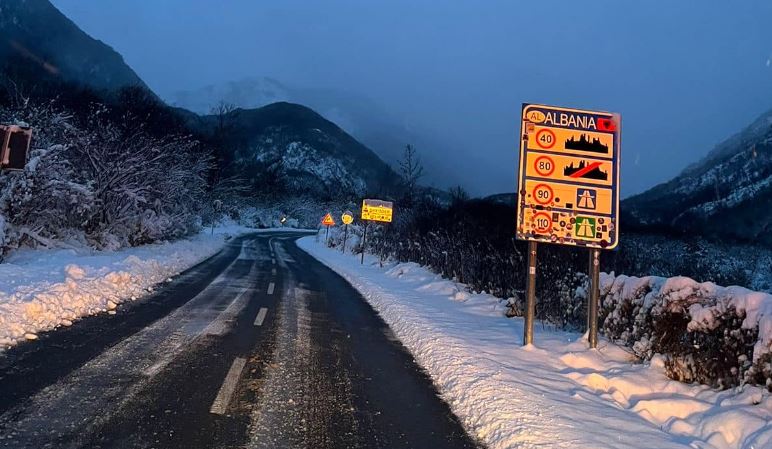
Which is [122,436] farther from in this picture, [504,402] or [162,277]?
[162,277]

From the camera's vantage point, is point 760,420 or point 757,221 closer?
point 760,420

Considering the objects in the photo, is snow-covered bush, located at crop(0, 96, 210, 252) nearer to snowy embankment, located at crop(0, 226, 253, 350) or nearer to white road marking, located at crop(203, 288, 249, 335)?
snowy embankment, located at crop(0, 226, 253, 350)

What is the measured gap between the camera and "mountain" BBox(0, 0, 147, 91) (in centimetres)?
7781

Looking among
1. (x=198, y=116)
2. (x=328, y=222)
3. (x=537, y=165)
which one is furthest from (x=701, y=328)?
(x=198, y=116)

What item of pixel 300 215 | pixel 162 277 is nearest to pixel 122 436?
pixel 162 277

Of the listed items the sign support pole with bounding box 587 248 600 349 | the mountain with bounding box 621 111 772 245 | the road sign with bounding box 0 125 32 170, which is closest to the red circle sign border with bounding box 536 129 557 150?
the sign support pole with bounding box 587 248 600 349

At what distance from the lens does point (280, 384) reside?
5762 millimetres

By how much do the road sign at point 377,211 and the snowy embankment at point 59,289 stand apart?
12.8 meters

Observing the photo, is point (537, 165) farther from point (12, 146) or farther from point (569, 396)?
point (12, 146)

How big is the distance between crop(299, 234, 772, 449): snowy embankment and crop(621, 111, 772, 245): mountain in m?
16.1

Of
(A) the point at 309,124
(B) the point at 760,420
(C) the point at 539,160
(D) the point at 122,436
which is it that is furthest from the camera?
(A) the point at 309,124

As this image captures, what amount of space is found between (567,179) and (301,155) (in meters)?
134

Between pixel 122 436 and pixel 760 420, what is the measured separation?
19.0ft

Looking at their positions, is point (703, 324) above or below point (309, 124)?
below
